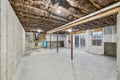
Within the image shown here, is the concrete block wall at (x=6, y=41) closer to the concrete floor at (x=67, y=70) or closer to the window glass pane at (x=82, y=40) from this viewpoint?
the concrete floor at (x=67, y=70)

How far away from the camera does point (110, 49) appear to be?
6.71 meters

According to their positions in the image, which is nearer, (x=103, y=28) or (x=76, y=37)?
(x=103, y=28)

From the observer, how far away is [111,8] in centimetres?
258

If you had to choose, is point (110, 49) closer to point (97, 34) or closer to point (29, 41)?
point (97, 34)

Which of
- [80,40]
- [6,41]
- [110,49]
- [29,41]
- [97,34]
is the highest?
[97,34]

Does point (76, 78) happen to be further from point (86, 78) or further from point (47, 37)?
point (47, 37)

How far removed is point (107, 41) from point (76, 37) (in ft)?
14.6

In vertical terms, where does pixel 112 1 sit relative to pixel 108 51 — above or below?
above

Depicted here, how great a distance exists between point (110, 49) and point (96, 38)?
61.9 inches

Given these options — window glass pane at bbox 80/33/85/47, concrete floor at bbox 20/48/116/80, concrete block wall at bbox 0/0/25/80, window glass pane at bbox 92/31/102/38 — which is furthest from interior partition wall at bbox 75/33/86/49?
concrete block wall at bbox 0/0/25/80

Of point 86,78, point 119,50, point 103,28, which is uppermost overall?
point 103,28

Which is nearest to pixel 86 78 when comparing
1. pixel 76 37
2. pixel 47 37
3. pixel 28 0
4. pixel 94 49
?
pixel 28 0

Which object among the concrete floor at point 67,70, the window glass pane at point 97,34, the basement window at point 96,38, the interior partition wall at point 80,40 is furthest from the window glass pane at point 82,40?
the concrete floor at point 67,70

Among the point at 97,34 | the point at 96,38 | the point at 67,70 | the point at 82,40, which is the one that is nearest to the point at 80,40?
the point at 82,40
